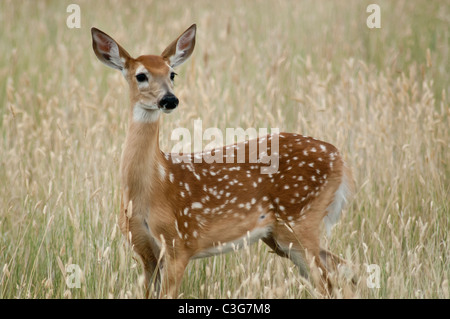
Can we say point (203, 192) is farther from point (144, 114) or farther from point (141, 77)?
point (141, 77)

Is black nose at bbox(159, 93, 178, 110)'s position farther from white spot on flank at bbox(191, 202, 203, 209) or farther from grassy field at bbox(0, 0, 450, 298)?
grassy field at bbox(0, 0, 450, 298)

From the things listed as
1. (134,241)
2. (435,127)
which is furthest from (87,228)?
(435,127)

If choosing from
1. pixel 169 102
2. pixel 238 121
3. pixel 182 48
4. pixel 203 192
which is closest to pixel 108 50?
pixel 182 48

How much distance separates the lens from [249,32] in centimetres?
888

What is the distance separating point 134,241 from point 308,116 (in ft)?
10.3

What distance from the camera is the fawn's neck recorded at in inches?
167

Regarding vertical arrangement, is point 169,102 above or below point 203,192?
above

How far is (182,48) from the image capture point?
4.69m

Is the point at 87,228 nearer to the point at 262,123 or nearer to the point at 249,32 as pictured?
the point at 262,123

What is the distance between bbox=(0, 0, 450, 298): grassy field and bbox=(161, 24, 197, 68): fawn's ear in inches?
37.9

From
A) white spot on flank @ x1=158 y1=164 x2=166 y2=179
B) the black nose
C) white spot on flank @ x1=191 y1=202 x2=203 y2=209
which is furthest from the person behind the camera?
white spot on flank @ x1=191 y1=202 x2=203 y2=209

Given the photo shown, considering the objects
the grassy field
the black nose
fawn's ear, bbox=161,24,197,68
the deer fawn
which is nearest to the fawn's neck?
the deer fawn

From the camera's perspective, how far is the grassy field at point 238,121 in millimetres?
4570

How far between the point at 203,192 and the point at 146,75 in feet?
2.81
